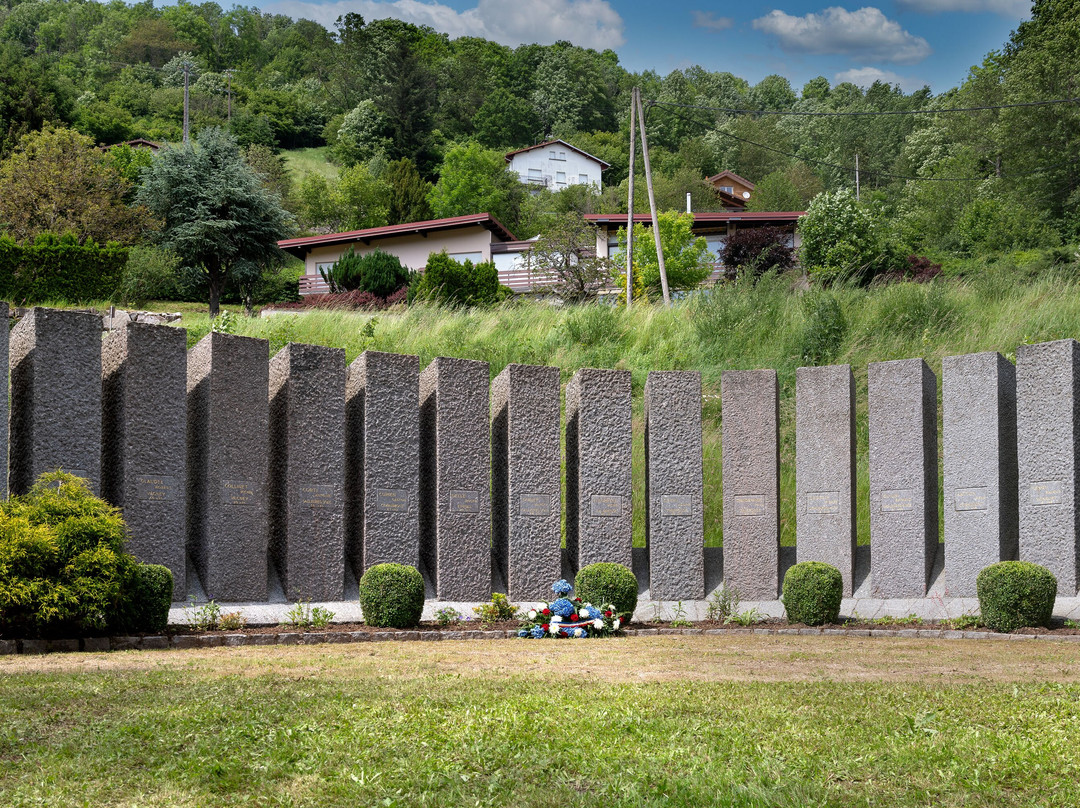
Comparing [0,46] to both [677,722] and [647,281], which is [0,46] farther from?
[677,722]

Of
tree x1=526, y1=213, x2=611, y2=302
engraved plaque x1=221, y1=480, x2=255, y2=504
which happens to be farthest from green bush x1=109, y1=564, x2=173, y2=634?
tree x1=526, y1=213, x2=611, y2=302

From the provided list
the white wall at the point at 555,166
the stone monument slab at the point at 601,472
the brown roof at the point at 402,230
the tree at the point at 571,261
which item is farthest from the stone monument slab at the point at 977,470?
the white wall at the point at 555,166

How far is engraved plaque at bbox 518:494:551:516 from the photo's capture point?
12.5 metres

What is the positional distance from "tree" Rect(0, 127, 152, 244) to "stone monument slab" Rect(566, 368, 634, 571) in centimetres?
2258

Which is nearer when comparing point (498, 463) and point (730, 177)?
point (498, 463)

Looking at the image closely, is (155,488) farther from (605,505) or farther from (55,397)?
(605,505)

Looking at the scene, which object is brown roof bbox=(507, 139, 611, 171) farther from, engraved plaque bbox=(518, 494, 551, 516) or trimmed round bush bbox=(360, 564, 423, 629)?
trimmed round bush bbox=(360, 564, 423, 629)

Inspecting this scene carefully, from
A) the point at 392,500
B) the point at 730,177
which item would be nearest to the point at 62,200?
the point at 392,500

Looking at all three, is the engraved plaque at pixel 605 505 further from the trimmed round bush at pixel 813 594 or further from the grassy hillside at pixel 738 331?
the grassy hillside at pixel 738 331

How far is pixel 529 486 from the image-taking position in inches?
496

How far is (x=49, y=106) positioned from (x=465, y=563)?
1971 inches

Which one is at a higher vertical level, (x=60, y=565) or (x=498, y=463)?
(x=498, y=463)

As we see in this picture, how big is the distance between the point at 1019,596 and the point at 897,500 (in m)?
2.40

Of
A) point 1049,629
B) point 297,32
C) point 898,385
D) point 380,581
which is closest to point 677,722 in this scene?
point 380,581
